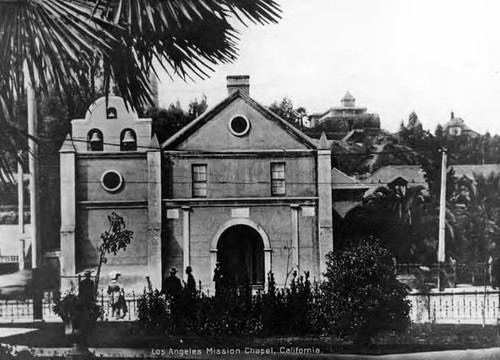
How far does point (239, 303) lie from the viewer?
13.0ft

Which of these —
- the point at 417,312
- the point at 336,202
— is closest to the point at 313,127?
the point at 336,202

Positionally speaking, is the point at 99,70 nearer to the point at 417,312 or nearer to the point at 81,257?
the point at 81,257

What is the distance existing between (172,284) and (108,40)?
1.46m

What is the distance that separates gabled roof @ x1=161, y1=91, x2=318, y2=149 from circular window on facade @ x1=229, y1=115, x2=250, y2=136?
0.09m

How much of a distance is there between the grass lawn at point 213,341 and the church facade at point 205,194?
281mm

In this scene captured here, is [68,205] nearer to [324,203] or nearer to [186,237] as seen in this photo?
[186,237]

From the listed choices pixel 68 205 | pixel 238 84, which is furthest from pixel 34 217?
pixel 238 84

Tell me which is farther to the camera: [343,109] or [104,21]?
[343,109]

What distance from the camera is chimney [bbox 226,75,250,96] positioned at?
3844 millimetres

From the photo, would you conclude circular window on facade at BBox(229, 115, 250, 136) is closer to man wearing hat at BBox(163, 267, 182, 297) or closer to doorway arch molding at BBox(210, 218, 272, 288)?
doorway arch molding at BBox(210, 218, 272, 288)

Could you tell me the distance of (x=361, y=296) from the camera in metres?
3.96

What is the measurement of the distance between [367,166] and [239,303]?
1.07 m

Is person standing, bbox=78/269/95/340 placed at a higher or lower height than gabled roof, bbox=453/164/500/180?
lower


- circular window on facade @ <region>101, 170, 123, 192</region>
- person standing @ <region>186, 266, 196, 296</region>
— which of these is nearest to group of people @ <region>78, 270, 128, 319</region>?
person standing @ <region>186, 266, 196, 296</region>
